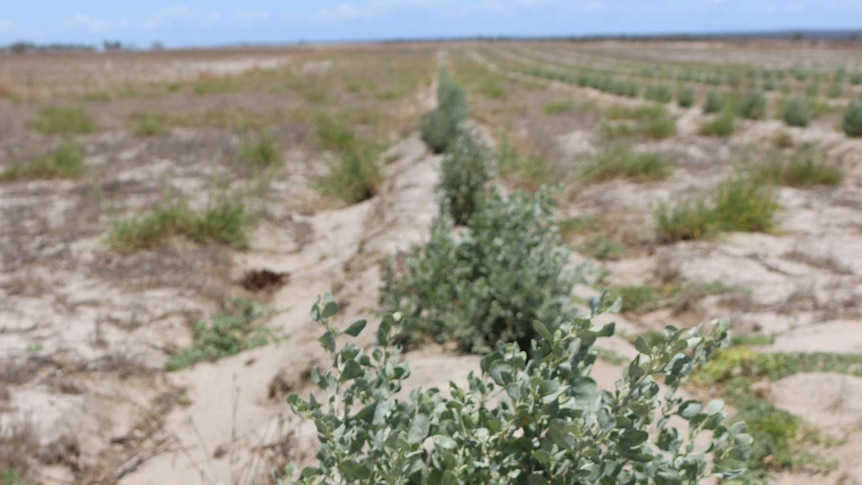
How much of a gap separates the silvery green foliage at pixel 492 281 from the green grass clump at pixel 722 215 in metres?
2.52

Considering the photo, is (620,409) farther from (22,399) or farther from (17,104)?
(17,104)

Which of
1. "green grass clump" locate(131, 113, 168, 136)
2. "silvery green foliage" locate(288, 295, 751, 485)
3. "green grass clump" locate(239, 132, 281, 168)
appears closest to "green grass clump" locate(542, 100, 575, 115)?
"green grass clump" locate(239, 132, 281, 168)

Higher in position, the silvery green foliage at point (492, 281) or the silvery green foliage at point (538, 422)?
the silvery green foliage at point (538, 422)

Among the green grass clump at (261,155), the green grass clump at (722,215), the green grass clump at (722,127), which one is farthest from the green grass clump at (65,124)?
the green grass clump at (722,127)

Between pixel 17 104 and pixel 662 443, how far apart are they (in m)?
19.4

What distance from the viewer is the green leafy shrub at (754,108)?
12.3 m

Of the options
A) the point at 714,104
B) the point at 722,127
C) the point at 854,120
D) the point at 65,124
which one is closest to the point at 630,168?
the point at 722,127

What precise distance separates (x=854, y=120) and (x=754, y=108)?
280 centimetres

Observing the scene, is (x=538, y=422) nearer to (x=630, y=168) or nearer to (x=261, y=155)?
(x=630, y=168)

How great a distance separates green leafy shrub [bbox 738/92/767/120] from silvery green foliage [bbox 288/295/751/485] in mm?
12275

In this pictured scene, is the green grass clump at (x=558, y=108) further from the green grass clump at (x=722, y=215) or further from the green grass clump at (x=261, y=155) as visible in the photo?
the green grass clump at (x=722, y=215)

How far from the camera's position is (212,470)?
3082 millimetres

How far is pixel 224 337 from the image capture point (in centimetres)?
457

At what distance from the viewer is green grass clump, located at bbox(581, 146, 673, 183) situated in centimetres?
780
